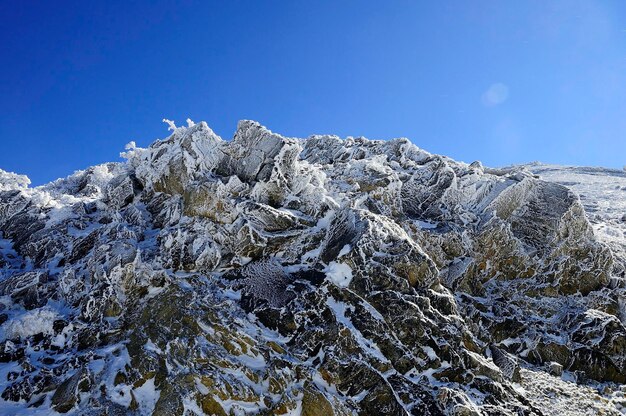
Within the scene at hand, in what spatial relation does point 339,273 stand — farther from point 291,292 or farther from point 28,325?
point 28,325

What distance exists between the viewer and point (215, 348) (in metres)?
20.4

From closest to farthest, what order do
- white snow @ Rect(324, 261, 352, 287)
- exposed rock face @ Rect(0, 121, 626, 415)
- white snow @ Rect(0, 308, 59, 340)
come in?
exposed rock face @ Rect(0, 121, 626, 415), white snow @ Rect(0, 308, 59, 340), white snow @ Rect(324, 261, 352, 287)

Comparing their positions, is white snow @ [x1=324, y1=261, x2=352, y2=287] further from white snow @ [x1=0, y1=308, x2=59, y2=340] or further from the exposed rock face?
white snow @ [x1=0, y1=308, x2=59, y2=340]

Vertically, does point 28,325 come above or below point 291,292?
below

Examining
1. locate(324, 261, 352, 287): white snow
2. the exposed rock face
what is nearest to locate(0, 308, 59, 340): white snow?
the exposed rock face

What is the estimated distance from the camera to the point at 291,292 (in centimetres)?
2431

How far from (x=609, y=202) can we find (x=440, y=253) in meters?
40.5

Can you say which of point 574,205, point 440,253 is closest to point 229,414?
point 440,253

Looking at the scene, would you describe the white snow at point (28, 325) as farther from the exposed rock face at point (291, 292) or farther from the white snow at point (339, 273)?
the white snow at point (339, 273)

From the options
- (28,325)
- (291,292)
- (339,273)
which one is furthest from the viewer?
(339,273)

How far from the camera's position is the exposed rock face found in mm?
19469

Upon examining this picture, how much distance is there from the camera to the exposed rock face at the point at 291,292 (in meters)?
19.5

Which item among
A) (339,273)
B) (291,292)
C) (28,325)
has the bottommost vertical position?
(28,325)

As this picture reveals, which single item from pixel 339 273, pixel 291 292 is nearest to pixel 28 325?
pixel 291 292
